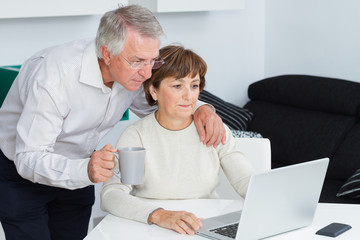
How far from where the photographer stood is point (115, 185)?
2084 millimetres

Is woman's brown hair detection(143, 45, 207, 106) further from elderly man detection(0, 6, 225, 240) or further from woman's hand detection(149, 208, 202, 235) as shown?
woman's hand detection(149, 208, 202, 235)

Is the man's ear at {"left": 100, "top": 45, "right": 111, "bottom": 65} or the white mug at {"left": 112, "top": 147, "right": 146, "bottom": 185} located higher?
the man's ear at {"left": 100, "top": 45, "right": 111, "bottom": 65}

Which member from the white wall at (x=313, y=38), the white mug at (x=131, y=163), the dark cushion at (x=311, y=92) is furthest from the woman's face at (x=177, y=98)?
the white wall at (x=313, y=38)

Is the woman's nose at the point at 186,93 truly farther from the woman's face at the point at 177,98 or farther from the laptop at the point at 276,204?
the laptop at the point at 276,204

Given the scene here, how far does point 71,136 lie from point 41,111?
0.82 ft

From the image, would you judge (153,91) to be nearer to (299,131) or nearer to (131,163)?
(131,163)

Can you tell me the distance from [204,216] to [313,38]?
Result: 2.48 meters

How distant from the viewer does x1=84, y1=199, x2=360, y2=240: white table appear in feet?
5.83

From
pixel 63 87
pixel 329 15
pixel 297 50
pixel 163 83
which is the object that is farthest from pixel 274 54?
pixel 63 87

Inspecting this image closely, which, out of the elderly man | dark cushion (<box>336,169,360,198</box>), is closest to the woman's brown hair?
the elderly man

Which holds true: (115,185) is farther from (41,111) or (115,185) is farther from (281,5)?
(281,5)

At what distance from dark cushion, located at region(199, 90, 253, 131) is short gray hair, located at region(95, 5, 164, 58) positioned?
1.84 meters

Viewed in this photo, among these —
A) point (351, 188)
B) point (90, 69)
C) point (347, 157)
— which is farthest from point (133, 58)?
point (347, 157)

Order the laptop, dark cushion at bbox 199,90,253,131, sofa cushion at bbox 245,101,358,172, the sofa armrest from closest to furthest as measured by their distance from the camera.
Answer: the laptop
the sofa armrest
sofa cushion at bbox 245,101,358,172
dark cushion at bbox 199,90,253,131
